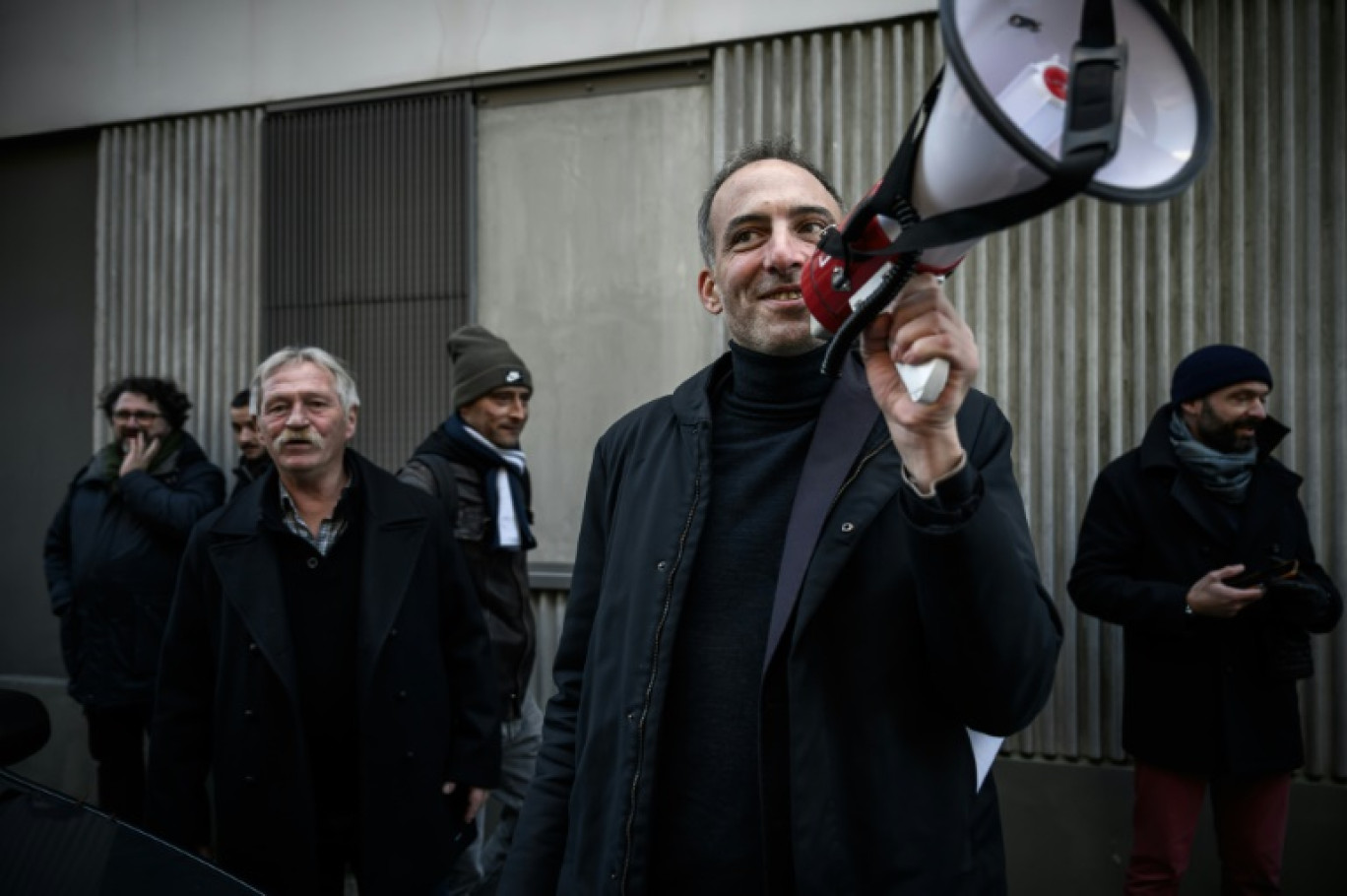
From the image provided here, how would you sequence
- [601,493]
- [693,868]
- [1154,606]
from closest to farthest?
[693,868] → [601,493] → [1154,606]

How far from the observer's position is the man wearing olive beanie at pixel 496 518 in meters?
4.16

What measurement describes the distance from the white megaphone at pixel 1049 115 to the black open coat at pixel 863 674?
41 cm

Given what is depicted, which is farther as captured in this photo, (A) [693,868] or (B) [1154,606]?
(B) [1154,606]

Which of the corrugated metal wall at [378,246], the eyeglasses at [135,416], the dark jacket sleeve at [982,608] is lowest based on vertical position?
the dark jacket sleeve at [982,608]

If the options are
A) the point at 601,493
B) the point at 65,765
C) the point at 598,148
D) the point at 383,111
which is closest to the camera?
the point at 601,493

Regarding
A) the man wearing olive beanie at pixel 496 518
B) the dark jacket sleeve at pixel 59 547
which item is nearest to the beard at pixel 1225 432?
the man wearing olive beanie at pixel 496 518

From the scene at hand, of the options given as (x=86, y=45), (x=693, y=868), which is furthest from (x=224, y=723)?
(x=86, y=45)

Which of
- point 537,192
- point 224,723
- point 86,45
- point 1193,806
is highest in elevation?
point 86,45

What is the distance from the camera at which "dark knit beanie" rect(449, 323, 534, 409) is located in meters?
4.39

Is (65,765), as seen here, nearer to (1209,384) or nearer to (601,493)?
(601,493)

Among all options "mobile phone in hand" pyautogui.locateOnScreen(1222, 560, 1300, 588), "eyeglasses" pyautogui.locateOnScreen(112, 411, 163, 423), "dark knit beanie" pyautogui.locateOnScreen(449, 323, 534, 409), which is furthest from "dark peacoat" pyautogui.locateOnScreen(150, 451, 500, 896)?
"mobile phone in hand" pyautogui.locateOnScreen(1222, 560, 1300, 588)

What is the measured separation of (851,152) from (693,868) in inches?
162

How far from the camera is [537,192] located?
584cm

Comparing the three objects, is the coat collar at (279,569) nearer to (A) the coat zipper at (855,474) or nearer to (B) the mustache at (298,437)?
(B) the mustache at (298,437)
